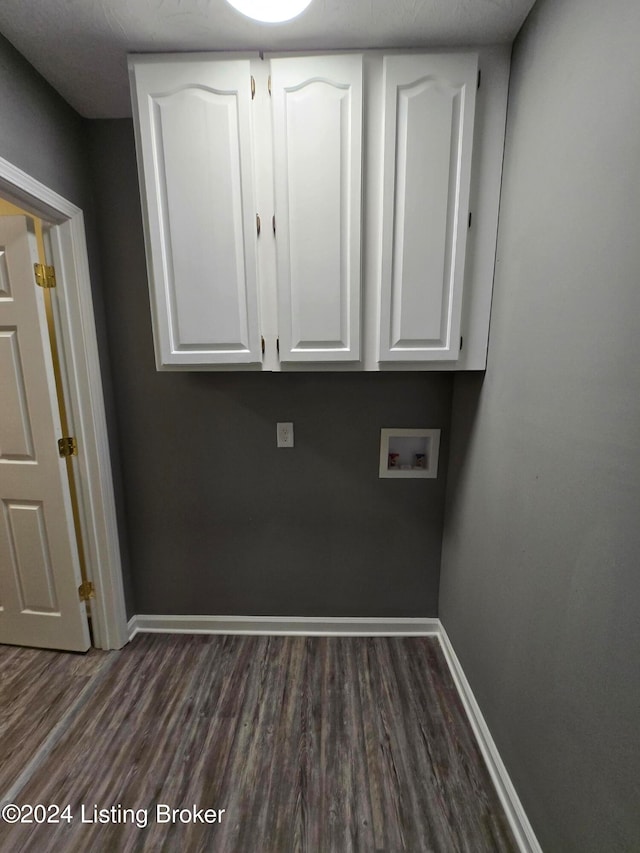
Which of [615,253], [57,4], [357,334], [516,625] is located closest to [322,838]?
[516,625]

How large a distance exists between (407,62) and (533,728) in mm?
2120

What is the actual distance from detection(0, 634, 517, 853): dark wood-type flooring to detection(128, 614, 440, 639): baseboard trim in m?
0.06

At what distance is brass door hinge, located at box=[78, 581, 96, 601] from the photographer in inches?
69.6

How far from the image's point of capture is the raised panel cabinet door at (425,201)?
3.86ft

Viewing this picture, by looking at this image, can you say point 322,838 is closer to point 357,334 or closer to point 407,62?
point 357,334

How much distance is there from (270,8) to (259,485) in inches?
66.7

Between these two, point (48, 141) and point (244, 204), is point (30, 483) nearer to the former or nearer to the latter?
point (48, 141)

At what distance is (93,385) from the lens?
161cm

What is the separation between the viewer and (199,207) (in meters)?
1.28

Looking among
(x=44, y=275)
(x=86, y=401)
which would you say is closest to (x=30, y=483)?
(x=86, y=401)

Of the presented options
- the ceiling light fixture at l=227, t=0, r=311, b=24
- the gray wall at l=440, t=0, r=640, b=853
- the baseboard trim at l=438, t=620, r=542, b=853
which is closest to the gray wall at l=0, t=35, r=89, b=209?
the ceiling light fixture at l=227, t=0, r=311, b=24

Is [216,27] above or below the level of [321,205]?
above

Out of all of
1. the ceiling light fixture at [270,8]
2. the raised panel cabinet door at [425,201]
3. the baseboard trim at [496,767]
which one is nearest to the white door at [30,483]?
the ceiling light fixture at [270,8]

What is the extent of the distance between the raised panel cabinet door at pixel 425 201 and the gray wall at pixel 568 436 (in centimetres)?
15
